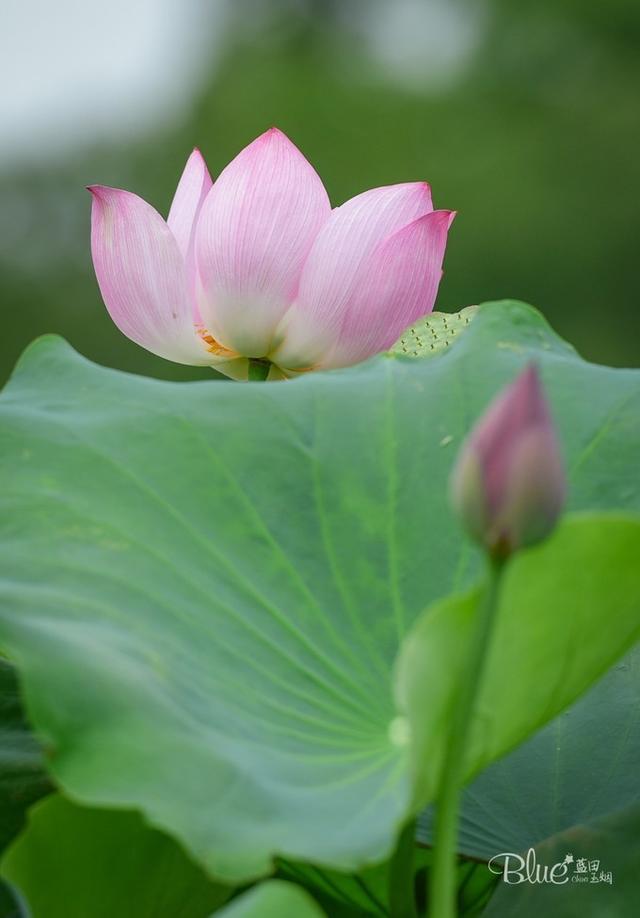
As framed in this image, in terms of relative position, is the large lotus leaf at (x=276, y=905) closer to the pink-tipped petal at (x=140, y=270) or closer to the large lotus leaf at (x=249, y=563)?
the large lotus leaf at (x=249, y=563)

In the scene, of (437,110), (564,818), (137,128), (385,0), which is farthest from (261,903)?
(385,0)

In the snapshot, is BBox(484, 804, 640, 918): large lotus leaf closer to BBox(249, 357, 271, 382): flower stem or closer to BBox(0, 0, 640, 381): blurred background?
BBox(249, 357, 271, 382): flower stem

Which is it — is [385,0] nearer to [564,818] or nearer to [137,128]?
[137,128]

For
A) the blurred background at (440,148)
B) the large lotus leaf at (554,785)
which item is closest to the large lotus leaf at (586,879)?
the large lotus leaf at (554,785)

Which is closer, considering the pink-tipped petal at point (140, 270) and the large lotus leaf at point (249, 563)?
the large lotus leaf at point (249, 563)

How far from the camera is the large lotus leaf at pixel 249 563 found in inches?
12.2

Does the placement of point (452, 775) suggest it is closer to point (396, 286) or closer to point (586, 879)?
point (586, 879)

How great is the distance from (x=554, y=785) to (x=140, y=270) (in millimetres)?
244

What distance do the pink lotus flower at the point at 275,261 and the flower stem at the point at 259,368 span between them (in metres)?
0.02

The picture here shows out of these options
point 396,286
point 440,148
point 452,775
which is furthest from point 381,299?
point 440,148

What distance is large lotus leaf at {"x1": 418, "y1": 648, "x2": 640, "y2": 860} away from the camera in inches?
Result: 16.9

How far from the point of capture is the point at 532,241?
9.48m

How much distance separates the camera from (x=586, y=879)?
1.20ft

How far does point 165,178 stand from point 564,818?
10.5m
